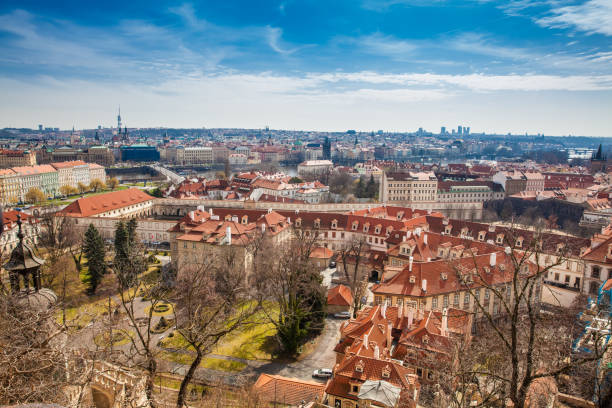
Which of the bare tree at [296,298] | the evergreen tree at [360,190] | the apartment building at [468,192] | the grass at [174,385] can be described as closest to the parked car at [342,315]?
the bare tree at [296,298]

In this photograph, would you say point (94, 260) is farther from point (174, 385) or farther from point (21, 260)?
point (21, 260)

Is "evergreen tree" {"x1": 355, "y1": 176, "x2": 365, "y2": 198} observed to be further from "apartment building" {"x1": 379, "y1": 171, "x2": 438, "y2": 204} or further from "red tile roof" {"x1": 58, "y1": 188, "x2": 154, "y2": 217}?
Result: "red tile roof" {"x1": 58, "y1": 188, "x2": 154, "y2": 217}

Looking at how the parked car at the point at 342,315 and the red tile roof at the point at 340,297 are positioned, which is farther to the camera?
the red tile roof at the point at 340,297

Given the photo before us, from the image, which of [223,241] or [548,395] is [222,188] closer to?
[223,241]

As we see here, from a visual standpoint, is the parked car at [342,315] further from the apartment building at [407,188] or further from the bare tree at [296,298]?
the apartment building at [407,188]

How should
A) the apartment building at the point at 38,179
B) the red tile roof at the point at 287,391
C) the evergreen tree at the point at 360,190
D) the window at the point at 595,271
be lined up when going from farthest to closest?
the evergreen tree at the point at 360,190
the apartment building at the point at 38,179
the window at the point at 595,271
the red tile roof at the point at 287,391

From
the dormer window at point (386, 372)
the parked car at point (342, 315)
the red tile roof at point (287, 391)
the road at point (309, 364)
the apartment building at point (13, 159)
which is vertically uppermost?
the apartment building at point (13, 159)

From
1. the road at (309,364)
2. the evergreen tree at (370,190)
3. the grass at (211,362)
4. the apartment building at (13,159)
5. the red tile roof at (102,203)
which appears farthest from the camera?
the apartment building at (13,159)
